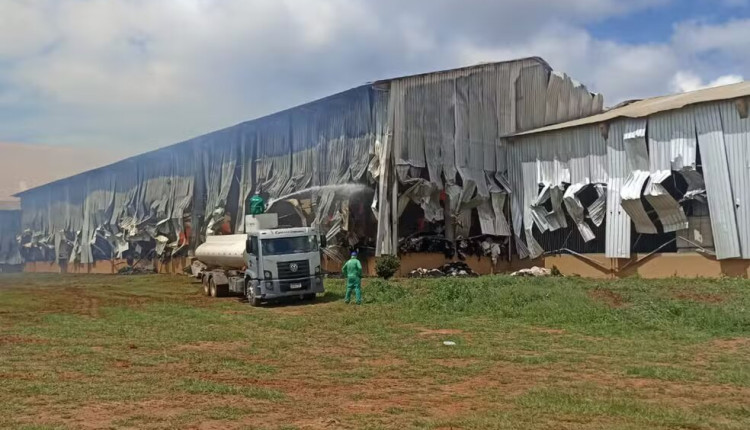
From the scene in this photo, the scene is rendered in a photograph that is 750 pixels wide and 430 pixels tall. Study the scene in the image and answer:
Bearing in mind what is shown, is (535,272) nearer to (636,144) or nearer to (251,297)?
(636,144)

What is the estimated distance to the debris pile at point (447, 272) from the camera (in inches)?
1126

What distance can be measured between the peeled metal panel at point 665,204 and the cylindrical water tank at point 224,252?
48.7 ft

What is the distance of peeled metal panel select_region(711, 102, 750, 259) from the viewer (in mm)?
23359

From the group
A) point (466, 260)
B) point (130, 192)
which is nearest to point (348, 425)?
point (466, 260)

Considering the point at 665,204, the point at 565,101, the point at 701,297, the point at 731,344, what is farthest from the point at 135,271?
the point at 731,344

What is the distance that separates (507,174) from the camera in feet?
102

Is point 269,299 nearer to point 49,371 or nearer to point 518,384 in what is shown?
point 49,371

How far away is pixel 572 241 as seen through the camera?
29.0m

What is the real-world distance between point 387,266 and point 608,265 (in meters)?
8.73

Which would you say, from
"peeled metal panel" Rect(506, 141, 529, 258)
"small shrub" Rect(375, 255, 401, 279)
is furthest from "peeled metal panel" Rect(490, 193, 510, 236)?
"small shrub" Rect(375, 255, 401, 279)

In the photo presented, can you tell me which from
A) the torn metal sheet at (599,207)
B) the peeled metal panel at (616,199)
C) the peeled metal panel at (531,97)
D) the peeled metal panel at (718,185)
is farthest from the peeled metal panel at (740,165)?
the peeled metal panel at (531,97)

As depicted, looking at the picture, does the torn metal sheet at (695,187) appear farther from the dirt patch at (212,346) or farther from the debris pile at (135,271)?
the debris pile at (135,271)

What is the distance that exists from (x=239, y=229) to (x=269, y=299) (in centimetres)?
1458

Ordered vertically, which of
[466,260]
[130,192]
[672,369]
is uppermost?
[130,192]
